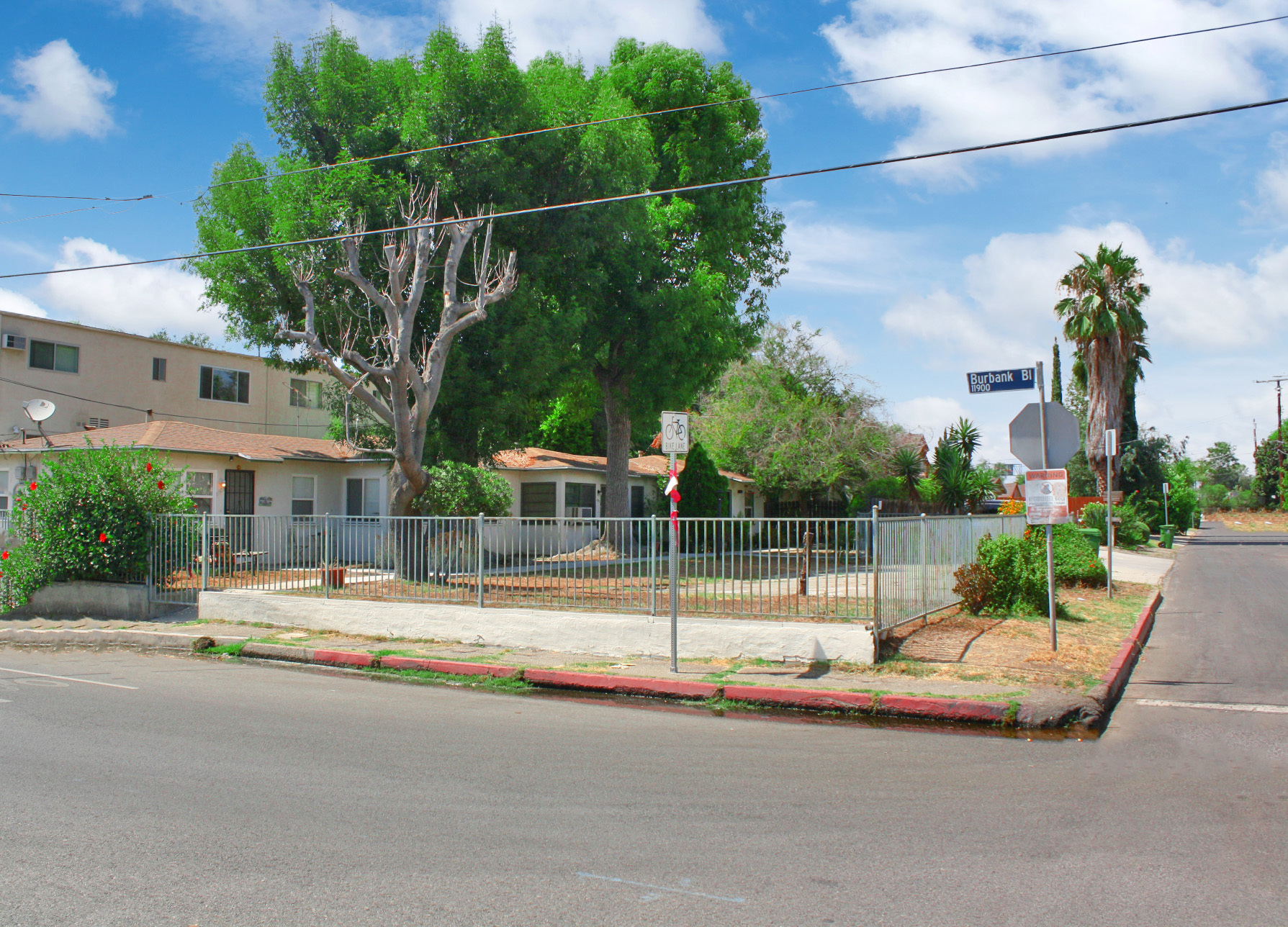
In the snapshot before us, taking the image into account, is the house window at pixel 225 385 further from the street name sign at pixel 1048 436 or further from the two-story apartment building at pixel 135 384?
the street name sign at pixel 1048 436

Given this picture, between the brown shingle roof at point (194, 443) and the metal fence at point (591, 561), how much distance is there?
6.19m

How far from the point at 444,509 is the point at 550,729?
1376cm

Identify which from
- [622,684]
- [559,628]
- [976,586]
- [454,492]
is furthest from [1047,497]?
[454,492]

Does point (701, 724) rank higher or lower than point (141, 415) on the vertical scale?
lower

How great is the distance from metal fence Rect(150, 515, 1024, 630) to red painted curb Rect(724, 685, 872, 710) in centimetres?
161

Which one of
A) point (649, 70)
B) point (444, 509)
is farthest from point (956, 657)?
point (649, 70)

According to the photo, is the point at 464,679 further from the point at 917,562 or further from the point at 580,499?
the point at 580,499

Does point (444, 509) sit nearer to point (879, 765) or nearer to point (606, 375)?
point (606, 375)

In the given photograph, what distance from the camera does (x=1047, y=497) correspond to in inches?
425

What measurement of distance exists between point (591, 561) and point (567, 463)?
18.2 m

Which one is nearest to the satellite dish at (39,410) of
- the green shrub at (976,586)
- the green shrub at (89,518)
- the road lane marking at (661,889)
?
the green shrub at (89,518)

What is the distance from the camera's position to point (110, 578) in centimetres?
1623

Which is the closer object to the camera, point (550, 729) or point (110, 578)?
point (550, 729)

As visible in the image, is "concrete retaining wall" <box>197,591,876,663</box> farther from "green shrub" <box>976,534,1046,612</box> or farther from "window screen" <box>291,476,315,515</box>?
"window screen" <box>291,476,315,515</box>
